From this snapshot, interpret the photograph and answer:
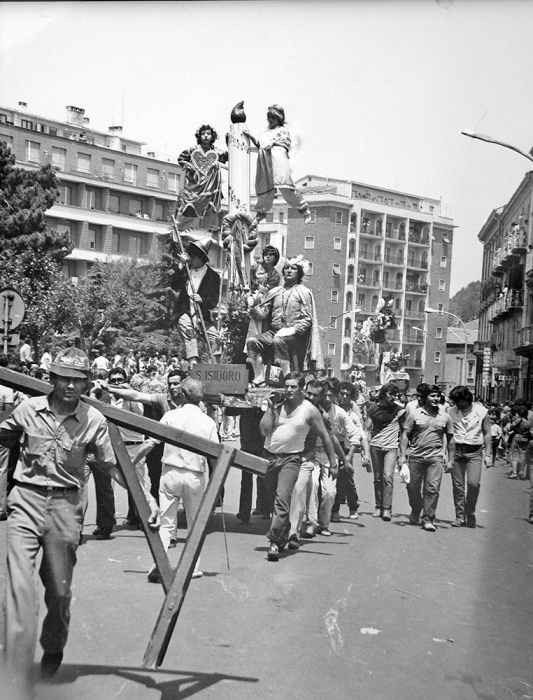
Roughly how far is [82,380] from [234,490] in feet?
26.4

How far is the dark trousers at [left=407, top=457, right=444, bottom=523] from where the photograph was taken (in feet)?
34.1

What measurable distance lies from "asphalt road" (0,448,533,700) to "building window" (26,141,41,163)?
9.46 m

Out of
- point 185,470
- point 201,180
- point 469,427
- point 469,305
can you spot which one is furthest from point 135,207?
point 469,305

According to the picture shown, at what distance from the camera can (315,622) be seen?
6102mm

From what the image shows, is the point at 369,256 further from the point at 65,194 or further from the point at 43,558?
the point at 43,558

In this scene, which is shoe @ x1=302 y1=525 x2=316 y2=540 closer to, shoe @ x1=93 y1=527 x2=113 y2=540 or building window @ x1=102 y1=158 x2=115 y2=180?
shoe @ x1=93 y1=527 x2=113 y2=540

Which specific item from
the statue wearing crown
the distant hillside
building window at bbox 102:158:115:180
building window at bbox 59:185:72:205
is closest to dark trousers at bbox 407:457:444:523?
the statue wearing crown

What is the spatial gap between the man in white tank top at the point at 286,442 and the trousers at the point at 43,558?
3554 mm

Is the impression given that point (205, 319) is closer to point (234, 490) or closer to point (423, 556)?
point (234, 490)

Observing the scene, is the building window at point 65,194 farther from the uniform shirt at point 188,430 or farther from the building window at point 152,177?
the uniform shirt at point 188,430

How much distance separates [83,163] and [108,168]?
1420 mm

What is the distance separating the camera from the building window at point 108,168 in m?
16.7

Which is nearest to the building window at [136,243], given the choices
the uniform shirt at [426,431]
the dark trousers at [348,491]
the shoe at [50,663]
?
the dark trousers at [348,491]

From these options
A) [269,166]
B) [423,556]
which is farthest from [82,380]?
[269,166]
